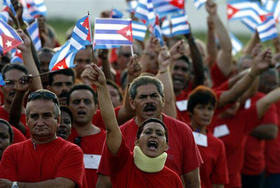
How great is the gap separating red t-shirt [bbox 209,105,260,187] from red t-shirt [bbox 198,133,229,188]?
Answer: 1.57m

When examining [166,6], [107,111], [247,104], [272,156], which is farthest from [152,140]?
[272,156]

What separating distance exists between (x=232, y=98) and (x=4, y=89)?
109 inches

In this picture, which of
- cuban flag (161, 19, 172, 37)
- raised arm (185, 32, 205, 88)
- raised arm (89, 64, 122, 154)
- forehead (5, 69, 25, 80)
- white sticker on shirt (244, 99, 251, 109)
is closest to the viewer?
raised arm (89, 64, 122, 154)

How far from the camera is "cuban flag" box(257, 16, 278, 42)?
36.0ft

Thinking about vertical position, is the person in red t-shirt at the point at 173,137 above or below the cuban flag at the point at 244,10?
below

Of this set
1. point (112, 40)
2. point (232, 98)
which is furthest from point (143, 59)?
point (112, 40)

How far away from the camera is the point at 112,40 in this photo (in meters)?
8.33

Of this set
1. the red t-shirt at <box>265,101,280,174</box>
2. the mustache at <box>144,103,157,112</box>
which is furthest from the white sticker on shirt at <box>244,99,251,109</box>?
the mustache at <box>144,103,157,112</box>

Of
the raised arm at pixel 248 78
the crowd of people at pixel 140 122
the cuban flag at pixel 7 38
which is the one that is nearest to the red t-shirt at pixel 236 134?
the crowd of people at pixel 140 122

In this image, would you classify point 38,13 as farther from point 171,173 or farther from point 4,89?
point 171,173

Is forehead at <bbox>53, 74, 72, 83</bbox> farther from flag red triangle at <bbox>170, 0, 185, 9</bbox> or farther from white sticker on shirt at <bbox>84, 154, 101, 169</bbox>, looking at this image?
flag red triangle at <bbox>170, 0, 185, 9</bbox>

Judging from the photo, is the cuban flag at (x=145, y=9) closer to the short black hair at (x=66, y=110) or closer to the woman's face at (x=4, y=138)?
the short black hair at (x=66, y=110)

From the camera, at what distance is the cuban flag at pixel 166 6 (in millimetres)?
11107

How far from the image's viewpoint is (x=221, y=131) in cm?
1000
